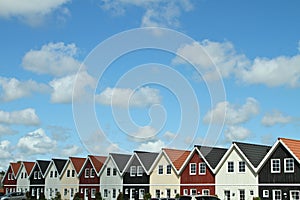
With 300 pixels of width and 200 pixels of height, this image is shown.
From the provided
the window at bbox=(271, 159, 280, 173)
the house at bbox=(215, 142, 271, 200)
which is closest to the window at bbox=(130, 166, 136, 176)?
the house at bbox=(215, 142, 271, 200)

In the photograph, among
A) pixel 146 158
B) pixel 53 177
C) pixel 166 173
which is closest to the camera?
pixel 166 173

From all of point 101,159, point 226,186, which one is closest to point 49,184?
point 101,159

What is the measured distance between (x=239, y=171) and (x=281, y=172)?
550cm

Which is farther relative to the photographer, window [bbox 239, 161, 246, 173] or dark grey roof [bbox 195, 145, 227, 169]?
dark grey roof [bbox 195, 145, 227, 169]

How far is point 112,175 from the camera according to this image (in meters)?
70.6

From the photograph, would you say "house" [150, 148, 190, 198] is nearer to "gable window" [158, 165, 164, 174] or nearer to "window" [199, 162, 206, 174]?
"gable window" [158, 165, 164, 174]

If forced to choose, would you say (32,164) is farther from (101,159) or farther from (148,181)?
(148,181)

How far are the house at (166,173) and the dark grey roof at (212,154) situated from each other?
14.8 ft

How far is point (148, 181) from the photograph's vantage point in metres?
65.2

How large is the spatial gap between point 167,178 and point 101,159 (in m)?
14.4

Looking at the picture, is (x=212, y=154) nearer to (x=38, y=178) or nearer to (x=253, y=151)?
(x=253, y=151)

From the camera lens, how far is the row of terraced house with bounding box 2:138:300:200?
50.0 metres

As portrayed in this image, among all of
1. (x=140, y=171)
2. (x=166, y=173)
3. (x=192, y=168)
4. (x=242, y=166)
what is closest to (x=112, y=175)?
(x=140, y=171)

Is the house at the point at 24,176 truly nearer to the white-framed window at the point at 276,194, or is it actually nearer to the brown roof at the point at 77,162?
the brown roof at the point at 77,162
